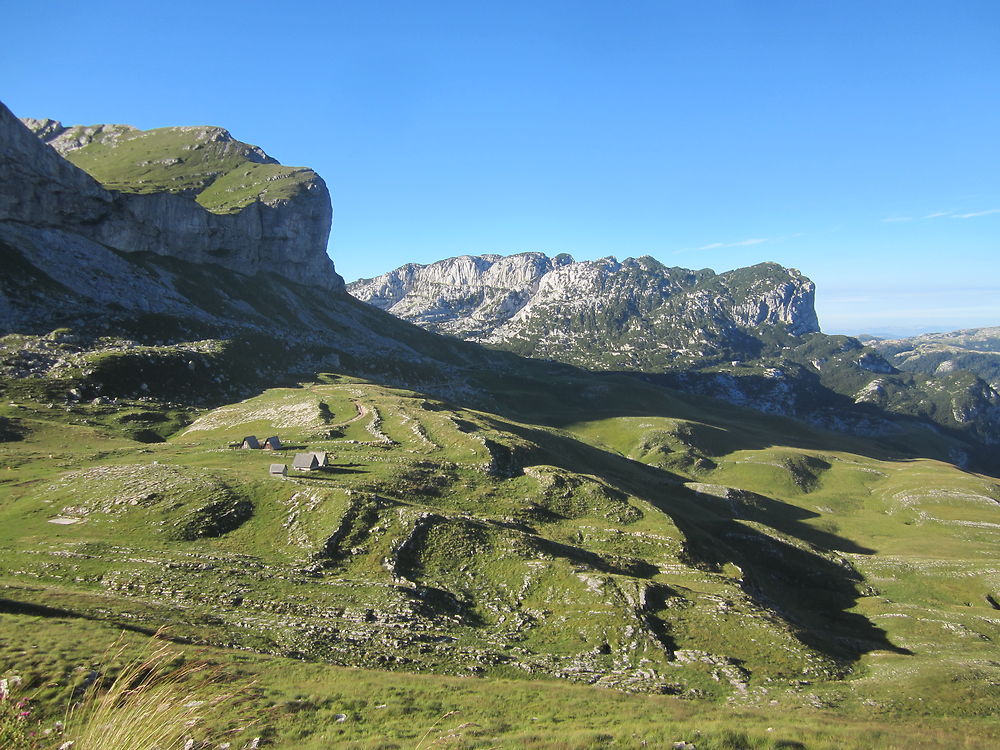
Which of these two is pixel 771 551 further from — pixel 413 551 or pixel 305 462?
pixel 305 462

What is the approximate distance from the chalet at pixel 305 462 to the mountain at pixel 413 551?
1.31m

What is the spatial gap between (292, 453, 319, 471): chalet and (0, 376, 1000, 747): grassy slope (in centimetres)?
345

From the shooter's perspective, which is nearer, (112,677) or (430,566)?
(112,677)

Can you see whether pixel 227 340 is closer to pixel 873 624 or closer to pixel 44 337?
pixel 44 337

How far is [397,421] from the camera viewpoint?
8350 cm

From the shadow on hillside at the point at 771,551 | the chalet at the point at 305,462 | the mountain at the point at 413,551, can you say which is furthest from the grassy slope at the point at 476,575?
the chalet at the point at 305,462

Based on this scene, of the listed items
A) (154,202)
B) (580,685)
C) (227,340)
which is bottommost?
(580,685)

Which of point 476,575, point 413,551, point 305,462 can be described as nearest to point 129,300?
point 305,462

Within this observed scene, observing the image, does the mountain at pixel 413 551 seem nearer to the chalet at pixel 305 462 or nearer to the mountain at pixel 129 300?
the mountain at pixel 129 300

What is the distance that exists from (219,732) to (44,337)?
115460 millimetres

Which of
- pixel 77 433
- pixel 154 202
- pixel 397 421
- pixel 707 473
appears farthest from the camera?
pixel 154 202

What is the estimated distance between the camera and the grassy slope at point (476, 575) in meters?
32.2

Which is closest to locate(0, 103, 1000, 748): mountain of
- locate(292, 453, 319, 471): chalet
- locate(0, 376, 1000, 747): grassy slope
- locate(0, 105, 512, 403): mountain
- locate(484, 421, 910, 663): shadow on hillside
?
locate(0, 376, 1000, 747): grassy slope

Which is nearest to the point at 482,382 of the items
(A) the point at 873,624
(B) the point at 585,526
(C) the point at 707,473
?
(C) the point at 707,473
